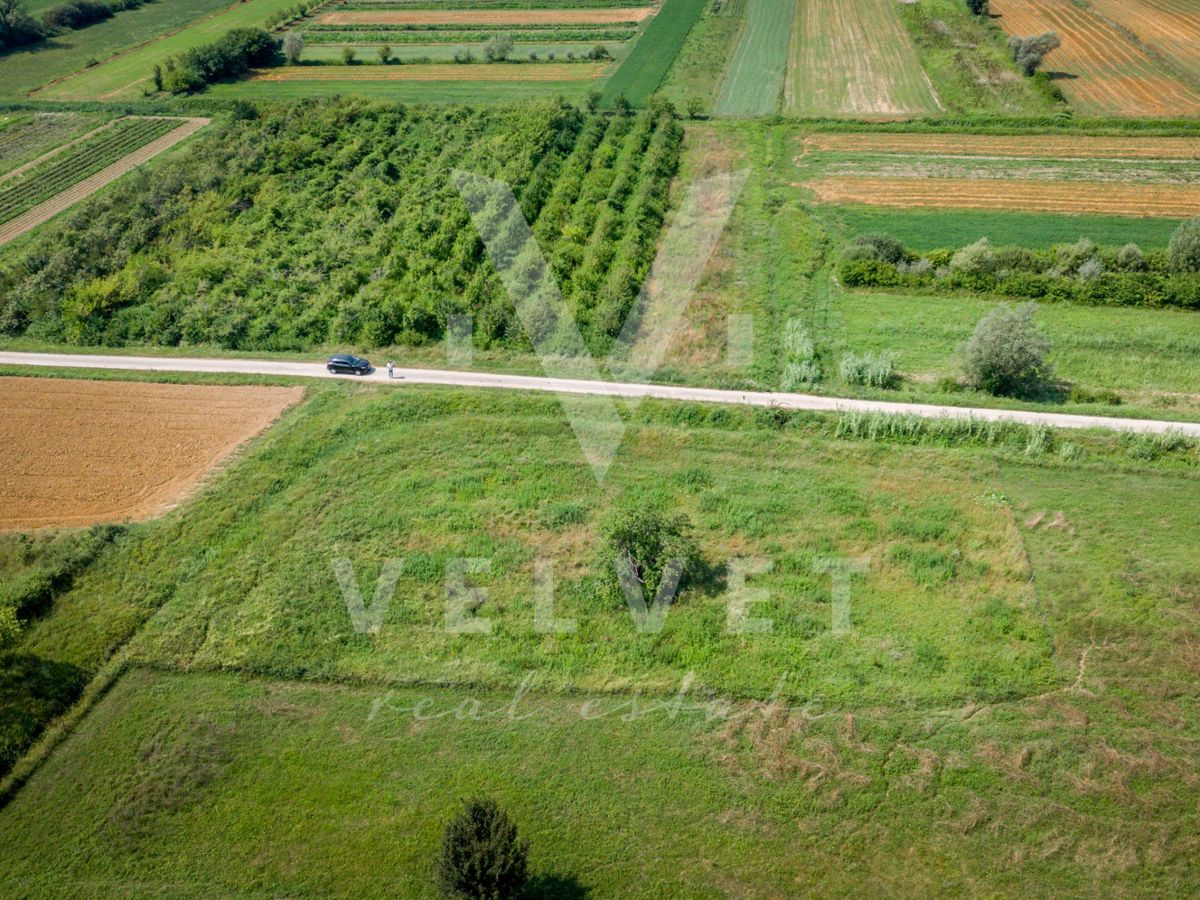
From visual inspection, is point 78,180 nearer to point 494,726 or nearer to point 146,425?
point 146,425

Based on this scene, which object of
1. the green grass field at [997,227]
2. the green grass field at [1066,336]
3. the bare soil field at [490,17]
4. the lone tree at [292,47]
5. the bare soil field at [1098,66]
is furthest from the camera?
the bare soil field at [490,17]

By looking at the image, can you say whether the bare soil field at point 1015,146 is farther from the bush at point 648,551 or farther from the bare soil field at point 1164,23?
the bush at point 648,551

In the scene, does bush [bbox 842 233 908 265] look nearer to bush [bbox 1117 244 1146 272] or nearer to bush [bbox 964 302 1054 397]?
bush [bbox 964 302 1054 397]

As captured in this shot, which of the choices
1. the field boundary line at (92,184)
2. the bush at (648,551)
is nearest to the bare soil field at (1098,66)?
the bush at (648,551)

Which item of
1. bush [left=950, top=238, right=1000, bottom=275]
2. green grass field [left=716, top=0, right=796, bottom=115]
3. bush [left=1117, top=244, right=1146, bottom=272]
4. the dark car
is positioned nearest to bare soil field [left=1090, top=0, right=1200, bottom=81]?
green grass field [left=716, top=0, right=796, bottom=115]

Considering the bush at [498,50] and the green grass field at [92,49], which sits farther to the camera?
the green grass field at [92,49]

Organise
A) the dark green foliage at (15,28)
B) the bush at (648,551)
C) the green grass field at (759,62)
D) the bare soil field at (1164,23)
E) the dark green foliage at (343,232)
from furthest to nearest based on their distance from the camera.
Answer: the dark green foliage at (15,28)
the bare soil field at (1164,23)
the green grass field at (759,62)
the dark green foliage at (343,232)
the bush at (648,551)

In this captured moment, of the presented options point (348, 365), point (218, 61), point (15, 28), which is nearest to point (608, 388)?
point (348, 365)
